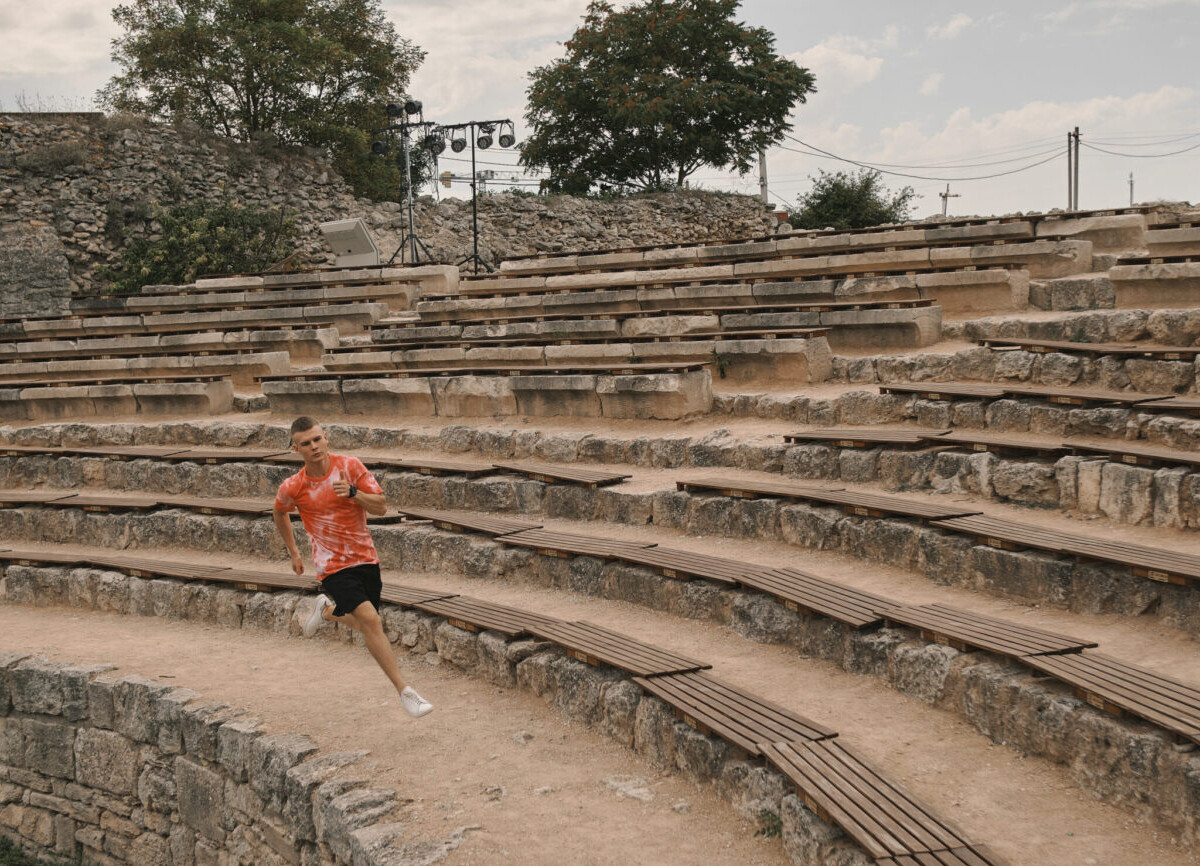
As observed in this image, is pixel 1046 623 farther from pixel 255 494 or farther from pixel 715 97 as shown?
pixel 715 97

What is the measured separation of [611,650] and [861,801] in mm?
2059

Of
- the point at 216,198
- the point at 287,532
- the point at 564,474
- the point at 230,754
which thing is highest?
the point at 216,198

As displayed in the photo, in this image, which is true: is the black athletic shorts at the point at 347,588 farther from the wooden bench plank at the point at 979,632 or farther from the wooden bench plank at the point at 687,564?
the wooden bench plank at the point at 979,632

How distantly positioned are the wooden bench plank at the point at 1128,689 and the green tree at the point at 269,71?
22.6 meters

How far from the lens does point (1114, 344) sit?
359 inches

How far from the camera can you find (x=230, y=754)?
6348 mm

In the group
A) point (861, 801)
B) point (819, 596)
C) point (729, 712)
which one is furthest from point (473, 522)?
point (861, 801)

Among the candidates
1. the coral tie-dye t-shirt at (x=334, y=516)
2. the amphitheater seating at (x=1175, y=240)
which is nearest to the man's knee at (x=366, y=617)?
the coral tie-dye t-shirt at (x=334, y=516)

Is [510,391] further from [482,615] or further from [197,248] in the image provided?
[197,248]

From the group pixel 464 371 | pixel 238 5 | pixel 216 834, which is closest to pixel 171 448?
pixel 464 371

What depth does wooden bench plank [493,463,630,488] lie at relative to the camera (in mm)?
8953

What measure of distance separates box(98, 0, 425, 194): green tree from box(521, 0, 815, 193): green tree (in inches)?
161

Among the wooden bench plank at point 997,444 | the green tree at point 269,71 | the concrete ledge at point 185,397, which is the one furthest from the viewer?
the green tree at point 269,71

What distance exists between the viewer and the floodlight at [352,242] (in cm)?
1894
